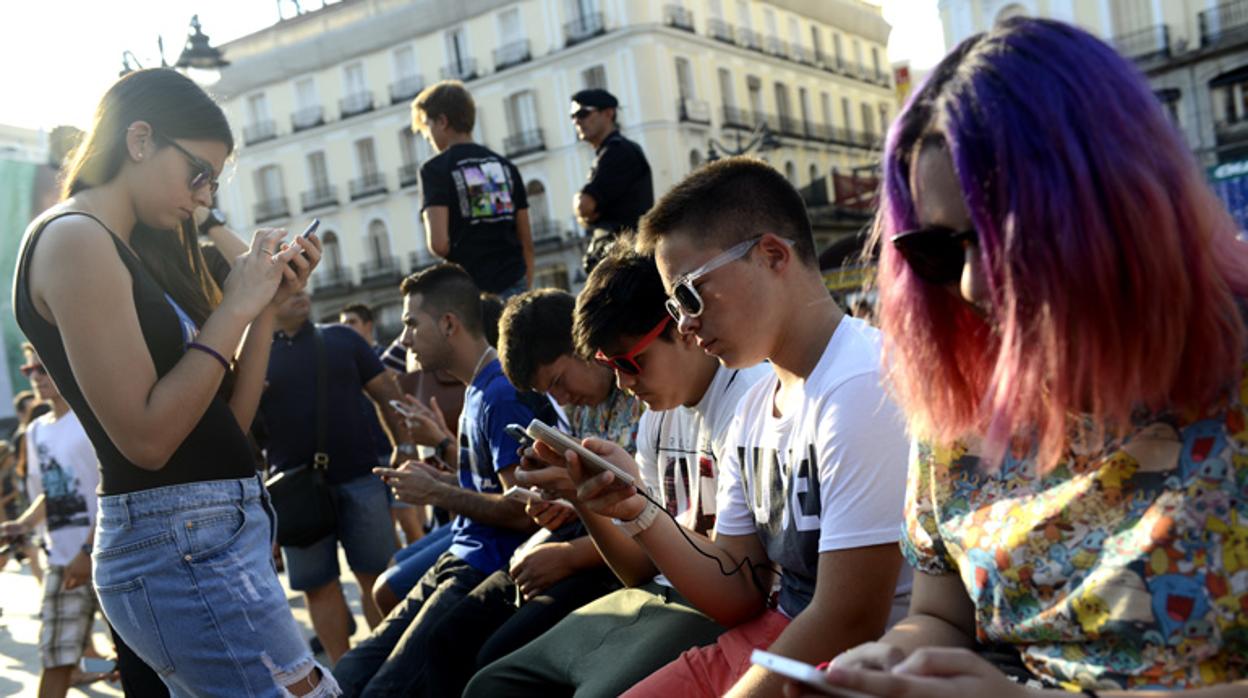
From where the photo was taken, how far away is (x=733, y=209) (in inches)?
119

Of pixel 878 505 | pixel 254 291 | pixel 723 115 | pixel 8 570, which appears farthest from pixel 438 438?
pixel 723 115

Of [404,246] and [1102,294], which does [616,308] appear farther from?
[404,246]

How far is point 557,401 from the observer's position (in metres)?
4.45

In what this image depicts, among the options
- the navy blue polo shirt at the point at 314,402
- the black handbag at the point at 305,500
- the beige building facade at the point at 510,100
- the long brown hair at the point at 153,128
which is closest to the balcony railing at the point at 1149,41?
the beige building facade at the point at 510,100

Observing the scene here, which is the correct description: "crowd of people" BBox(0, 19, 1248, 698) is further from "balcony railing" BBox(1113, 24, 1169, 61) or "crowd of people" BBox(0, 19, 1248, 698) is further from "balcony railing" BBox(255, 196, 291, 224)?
"balcony railing" BBox(255, 196, 291, 224)

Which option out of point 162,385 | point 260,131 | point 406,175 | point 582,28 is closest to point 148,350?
point 162,385

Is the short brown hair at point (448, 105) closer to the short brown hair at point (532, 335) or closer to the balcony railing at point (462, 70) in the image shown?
the short brown hair at point (532, 335)

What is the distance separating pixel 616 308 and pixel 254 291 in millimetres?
1213

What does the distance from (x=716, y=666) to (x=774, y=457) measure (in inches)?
21.4

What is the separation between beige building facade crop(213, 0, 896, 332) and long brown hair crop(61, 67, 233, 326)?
124ft

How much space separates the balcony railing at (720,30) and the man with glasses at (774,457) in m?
42.4

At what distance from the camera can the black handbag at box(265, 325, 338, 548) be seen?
226 inches

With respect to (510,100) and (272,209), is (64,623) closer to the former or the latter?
(510,100)

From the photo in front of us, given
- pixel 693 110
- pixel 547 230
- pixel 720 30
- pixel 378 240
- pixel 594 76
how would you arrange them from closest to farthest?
pixel 594 76, pixel 693 110, pixel 547 230, pixel 720 30, pixel 378 240
